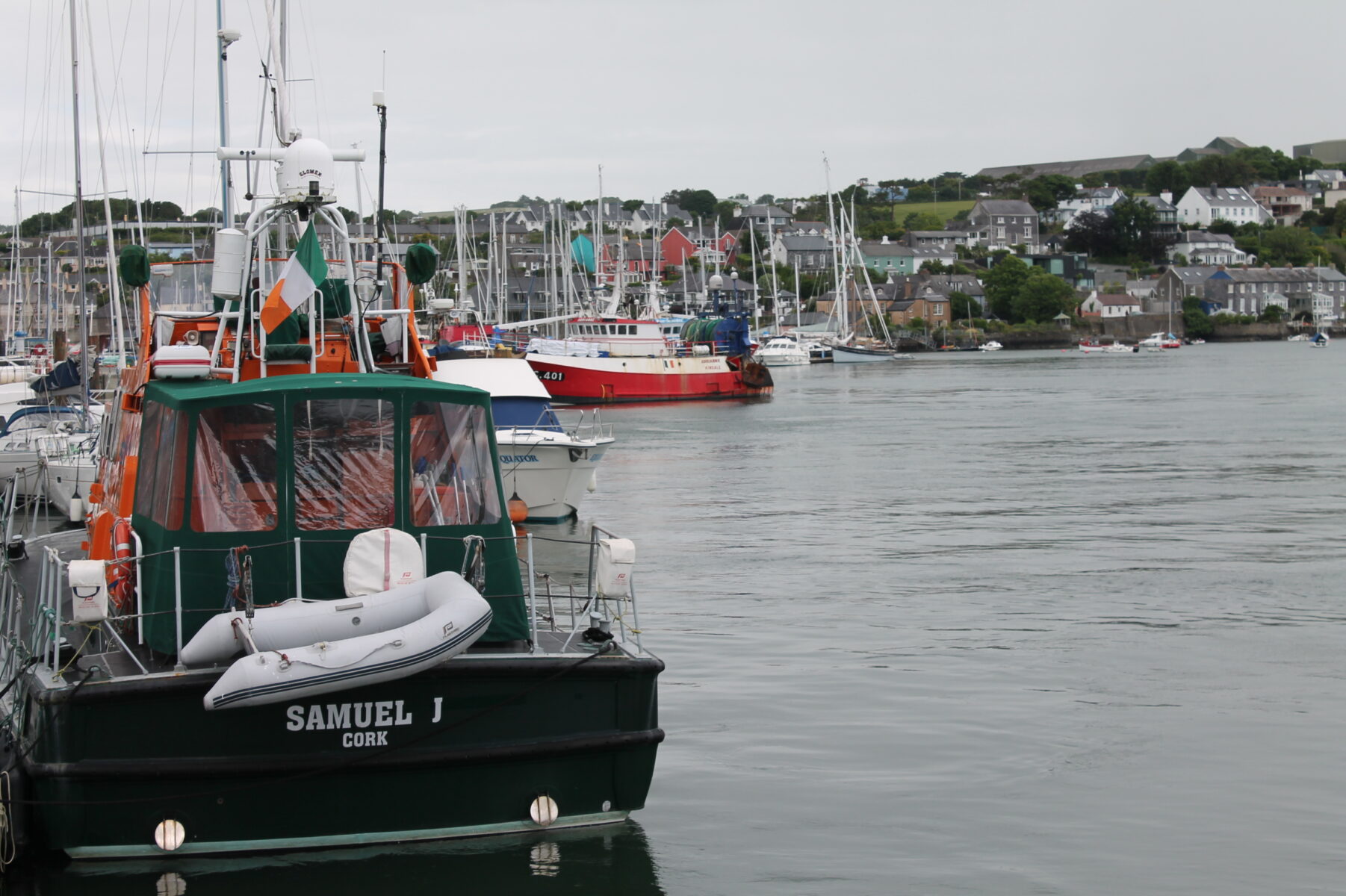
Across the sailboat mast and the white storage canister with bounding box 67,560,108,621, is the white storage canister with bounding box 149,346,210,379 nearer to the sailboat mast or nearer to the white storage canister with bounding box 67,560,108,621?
the white storage canister with bounding box 67,560,108,621

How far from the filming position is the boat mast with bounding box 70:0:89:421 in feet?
93.8

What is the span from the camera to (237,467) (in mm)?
8391

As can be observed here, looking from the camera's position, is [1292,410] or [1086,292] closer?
[1292,410]

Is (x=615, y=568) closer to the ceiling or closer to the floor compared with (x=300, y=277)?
closer to the floor

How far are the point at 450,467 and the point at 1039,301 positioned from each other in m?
155

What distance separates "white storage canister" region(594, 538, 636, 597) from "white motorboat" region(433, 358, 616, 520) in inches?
608

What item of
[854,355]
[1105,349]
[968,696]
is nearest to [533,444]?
[968,696]

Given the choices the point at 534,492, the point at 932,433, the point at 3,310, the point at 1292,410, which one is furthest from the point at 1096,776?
the point at 3,310

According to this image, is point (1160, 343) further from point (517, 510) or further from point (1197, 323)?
point (517, 510)

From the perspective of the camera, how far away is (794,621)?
16641 millimetres

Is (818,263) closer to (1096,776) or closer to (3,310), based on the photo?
(3,310)

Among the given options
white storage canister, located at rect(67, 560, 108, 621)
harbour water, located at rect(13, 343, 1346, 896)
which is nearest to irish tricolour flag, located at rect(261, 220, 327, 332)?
white storage canister, located at rect(67, 560, 108, 621)

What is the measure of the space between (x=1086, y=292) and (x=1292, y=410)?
129 meters

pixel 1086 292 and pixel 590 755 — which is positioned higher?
pixel 1086 292
